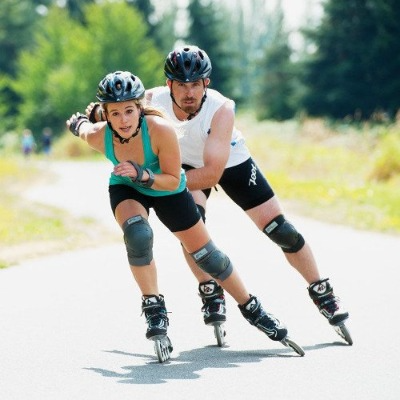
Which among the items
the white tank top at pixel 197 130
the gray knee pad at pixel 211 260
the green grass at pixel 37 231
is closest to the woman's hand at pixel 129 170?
the white tank top at pixel 197 130

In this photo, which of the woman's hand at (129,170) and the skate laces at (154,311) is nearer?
the woman's hand at (129,170)

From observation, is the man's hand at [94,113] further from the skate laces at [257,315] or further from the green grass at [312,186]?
the green grass at [312,186]

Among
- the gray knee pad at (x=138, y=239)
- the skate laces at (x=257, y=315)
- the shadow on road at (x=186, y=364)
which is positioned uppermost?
the gray knee pad at (x=138, y=239)

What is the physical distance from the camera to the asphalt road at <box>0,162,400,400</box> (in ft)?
15.7

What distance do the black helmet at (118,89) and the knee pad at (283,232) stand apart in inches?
50.7

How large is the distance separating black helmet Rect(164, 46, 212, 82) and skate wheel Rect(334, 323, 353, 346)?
165cm

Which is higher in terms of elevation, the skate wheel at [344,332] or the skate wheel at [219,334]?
the skate wheel at [219,334]

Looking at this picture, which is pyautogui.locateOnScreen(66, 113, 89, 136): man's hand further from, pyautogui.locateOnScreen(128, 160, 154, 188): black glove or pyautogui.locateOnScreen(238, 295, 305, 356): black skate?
pyautogui.locateOnScreen(238, 295, 305, 356): black skate

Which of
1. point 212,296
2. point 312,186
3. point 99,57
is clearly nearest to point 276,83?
point 99,57

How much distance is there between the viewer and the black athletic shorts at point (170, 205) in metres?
5.44

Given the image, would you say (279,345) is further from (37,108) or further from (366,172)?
(37,108)

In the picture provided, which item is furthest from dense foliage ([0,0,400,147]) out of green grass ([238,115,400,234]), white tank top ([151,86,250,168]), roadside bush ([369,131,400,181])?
white tank top ([151,86,250,168])

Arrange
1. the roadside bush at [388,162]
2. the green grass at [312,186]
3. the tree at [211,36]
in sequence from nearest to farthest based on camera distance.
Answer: the green grass at [312,186]
the roadside bush at [388,162]
the tree at [211,36]

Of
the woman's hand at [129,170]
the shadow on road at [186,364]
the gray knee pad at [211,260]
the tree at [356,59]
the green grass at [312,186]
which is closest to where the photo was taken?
the shadow on road at [186,364]
